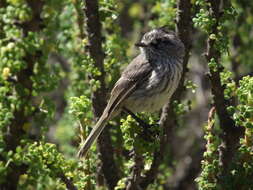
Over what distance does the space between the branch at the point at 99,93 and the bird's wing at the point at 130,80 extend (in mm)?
149

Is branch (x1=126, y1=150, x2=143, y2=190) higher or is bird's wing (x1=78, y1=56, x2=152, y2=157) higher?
bird's wing (x1=78, y1=56, x2=152, y2=157)

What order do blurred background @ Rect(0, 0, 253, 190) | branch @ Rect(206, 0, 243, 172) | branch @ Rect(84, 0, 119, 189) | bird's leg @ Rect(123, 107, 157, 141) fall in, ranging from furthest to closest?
branch @ Rect(84, 0, 119, 189)
branch @ Rect(206, 0, 243, 172)
bird's leg @ Rect(123, 107, 157, 141)
blurred background @ Rect(0, 0, 253, 190)

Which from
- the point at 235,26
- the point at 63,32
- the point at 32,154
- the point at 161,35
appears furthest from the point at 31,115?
the point at 235,26

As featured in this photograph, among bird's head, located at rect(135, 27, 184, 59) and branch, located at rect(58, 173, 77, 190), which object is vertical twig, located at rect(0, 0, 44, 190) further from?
bird's head, located at rect(135, 27, 184, 59)

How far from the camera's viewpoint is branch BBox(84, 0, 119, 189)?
15.9ft

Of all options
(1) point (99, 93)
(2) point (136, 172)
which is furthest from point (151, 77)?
(2) point (136, 172)

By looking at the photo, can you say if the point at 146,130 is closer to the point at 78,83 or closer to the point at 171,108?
the point at 171,108

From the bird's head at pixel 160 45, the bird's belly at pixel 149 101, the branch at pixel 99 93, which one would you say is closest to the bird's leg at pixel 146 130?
the bird's belly at pixel 149 101

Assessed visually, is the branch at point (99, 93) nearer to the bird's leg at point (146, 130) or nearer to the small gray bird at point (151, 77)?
the small gray bird at point (151, 77)

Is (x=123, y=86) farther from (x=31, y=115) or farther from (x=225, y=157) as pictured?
(x=31, y=115)

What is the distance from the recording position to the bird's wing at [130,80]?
5016 mm

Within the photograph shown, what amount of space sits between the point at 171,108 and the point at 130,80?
0.49 meters

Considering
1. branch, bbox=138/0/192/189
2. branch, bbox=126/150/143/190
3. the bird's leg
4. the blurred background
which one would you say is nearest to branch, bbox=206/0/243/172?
the blurred background

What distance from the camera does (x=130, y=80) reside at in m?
5.13
